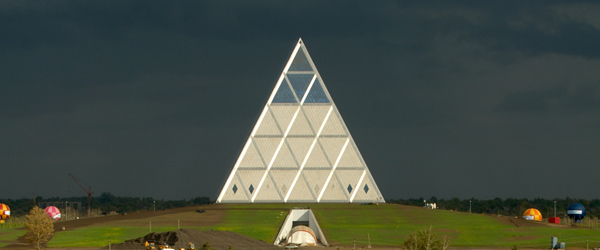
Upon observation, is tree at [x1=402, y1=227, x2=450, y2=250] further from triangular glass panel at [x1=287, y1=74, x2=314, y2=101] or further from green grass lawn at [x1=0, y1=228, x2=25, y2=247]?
→ triangular glass panel at [x1=287, y1=74, x2=314, y2=101]

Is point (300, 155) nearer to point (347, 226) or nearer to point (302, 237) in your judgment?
→ point (347, 226)

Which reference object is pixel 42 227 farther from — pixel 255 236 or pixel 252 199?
pixel 252 199

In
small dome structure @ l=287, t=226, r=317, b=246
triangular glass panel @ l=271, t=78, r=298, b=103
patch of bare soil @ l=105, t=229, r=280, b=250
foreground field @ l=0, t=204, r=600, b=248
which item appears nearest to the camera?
patch of bare soil @ l=105, t=229, r=280, b=250

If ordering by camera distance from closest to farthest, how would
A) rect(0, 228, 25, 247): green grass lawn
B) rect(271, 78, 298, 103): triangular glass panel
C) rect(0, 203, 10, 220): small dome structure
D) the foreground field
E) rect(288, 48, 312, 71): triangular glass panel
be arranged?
1. rect(0, 228, 25, 247): green grass lawn
2. the foreground field
3. rect(271, 78, 298, 103): triangular glass panel
4. rect(288, 48, 312, 71): triangular glass panel
5. rect(0, 203, 10, 220): small dome structure

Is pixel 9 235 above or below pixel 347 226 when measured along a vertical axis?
below

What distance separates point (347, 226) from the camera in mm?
47062

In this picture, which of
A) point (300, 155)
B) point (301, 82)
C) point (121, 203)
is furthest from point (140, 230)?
point (121, 203)

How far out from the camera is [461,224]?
48.2 metres

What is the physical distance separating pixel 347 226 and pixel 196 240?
13647 millimetres

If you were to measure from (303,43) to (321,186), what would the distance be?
12413mm

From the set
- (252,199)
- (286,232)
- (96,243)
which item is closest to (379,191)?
(252,199)

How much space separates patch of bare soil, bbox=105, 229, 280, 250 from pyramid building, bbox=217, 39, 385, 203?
792 inches

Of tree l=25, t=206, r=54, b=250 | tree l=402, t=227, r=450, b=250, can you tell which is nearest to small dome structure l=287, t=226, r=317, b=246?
tree l=402, t=227, r=450, b=250

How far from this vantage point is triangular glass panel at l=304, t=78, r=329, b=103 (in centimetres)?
6059
